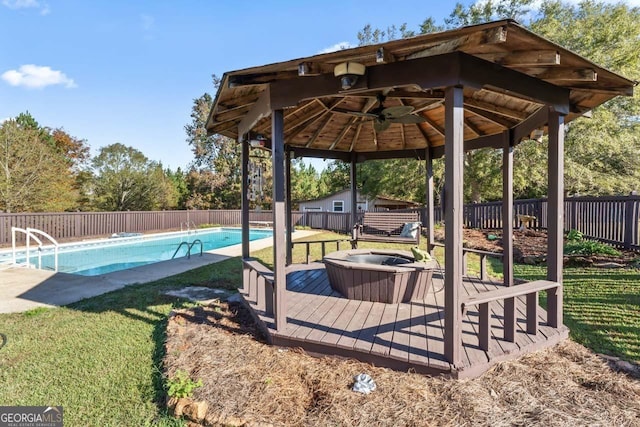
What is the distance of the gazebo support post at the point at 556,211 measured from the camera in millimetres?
3236

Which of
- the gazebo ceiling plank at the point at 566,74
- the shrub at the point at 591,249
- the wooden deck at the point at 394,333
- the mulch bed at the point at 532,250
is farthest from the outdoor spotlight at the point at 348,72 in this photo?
the shrub at the point at 591,249

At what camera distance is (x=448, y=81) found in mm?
2467

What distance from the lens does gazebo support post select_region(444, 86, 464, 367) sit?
2453mm

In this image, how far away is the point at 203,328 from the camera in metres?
3.69

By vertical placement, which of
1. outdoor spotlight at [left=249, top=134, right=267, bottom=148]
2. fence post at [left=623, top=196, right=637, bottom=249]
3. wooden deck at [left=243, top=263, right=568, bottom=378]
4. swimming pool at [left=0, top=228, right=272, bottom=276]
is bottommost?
swimming pool at [left=0, top=228, right=272, bottom=276]

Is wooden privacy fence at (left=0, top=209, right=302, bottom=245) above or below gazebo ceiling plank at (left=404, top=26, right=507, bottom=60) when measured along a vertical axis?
below

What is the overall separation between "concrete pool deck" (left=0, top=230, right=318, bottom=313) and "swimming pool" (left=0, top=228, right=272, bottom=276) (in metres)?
1.06

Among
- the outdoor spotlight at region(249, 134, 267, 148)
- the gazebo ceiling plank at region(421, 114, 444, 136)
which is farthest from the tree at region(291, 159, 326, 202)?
the outdoor spotlight at region(249, 134, 267, 148)

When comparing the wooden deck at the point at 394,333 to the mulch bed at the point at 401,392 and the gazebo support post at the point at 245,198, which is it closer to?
the mulch bed at the point at 401,392

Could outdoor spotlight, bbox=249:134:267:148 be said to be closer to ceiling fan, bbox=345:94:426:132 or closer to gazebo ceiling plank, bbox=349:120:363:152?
ceiling fan, bbox=345:94:426:132

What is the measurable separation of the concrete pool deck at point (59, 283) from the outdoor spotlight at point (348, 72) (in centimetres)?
510

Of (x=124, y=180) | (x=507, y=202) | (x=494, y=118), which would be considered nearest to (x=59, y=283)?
(x=507, y=202)

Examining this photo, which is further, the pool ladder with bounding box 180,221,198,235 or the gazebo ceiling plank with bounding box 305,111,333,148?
the pool ladder with bounding box 180,221,198,235

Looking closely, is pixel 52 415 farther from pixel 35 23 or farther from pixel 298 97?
pixel 35 23
